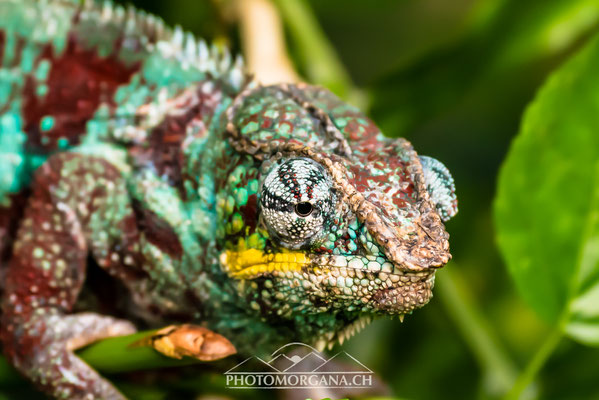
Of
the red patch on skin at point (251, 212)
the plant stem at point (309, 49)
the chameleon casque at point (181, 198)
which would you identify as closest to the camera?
the chameleon casque at point (181, 198)

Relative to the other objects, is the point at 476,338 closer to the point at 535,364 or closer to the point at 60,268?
the point at 535,364

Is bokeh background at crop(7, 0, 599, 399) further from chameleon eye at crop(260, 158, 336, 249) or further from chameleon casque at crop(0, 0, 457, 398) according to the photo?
chameleon eye at crop(260, 158, 336, 249)

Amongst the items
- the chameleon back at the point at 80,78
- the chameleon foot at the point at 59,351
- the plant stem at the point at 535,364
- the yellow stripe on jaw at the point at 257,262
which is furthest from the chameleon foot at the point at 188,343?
the plant stem at the point at 535,364

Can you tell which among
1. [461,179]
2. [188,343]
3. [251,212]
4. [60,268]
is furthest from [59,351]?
[461,179]

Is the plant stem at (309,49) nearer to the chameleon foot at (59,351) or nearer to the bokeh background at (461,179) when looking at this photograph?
the bokeh background at (461,179)

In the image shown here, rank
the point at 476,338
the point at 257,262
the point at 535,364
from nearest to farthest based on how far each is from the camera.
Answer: the point at 257,262, the point at 535,364, the point at 476,338

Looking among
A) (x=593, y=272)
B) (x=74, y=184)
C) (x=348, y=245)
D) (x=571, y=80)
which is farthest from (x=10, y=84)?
(x=593, y=272)

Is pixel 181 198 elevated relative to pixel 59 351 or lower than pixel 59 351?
elevated
